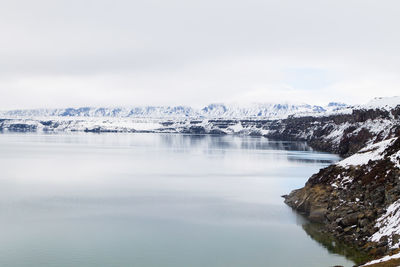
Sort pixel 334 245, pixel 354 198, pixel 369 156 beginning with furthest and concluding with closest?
1. pixel 369 156
2. pixel 354 198
3. pixel 334 245

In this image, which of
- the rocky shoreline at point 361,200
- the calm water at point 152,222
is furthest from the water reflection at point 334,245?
the calm water at point 152,222

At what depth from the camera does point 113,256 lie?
28.3 m

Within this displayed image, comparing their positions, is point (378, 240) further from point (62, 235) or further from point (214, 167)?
point (214, 167)

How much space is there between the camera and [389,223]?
28.6 meters

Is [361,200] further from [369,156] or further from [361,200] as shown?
[369,156]

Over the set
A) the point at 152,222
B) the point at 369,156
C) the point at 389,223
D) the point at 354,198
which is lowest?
the point at 152,222

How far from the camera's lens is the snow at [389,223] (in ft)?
90.0

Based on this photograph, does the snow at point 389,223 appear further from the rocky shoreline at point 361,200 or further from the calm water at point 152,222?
the calm water at point 152,222

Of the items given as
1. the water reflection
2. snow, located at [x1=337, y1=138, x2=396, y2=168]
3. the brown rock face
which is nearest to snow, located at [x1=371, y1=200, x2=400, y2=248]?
the brown rock face

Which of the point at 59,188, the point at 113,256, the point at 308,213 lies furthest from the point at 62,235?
the point at 59,188

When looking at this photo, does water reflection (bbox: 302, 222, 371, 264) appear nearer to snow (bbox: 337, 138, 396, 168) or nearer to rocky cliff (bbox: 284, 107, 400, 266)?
rocky cliff (bbox: 284, 107, 400, 266)

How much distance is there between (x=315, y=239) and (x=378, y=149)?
44.7 ft

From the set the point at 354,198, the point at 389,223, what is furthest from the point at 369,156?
the point at 389,223

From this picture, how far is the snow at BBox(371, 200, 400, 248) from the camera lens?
27.4m
